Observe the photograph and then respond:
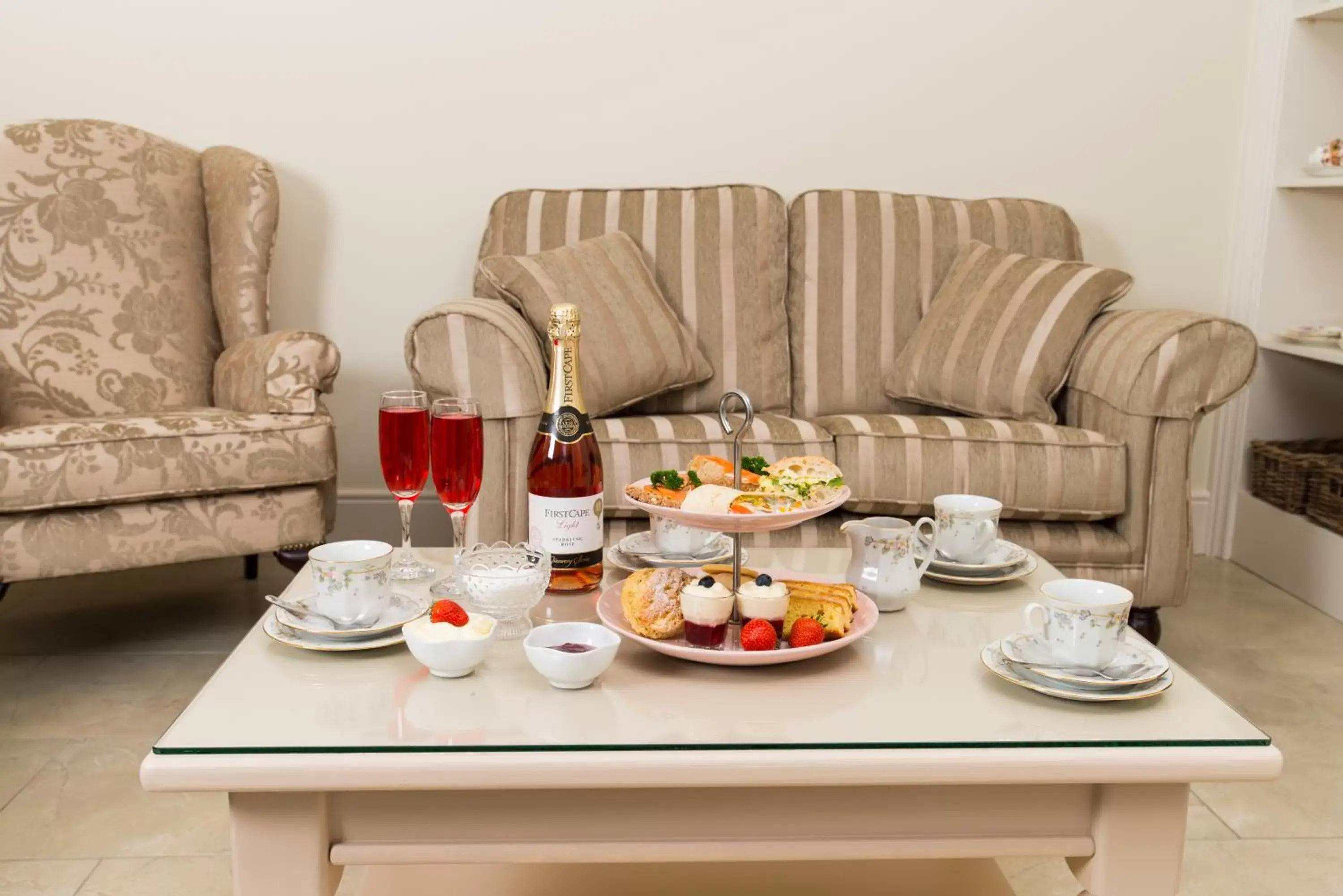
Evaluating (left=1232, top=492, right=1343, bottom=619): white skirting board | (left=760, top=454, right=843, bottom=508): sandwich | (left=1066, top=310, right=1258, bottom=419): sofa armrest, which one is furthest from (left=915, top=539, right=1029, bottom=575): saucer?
(left=1232, top=492, right=1343, bottom=619): white skirting board

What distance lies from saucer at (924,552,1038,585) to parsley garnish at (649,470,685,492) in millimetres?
396

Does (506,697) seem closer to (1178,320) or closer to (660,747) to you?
(660,747)

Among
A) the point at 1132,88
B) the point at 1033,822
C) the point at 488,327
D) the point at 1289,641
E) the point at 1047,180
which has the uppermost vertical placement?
the point at 1132,88

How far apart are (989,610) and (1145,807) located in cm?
39

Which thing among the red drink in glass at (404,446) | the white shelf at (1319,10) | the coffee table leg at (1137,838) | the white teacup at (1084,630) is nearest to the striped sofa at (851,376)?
the red drink in glass at (404,446)

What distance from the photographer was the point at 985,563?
61.2 inches

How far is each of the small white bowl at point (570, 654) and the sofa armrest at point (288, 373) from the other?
1.36m

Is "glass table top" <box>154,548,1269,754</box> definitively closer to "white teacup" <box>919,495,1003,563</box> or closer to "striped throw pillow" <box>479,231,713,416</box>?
"white teacup" <box>919,495,1003,563</box>

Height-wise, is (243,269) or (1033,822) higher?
(243,269)

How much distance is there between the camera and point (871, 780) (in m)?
1.02

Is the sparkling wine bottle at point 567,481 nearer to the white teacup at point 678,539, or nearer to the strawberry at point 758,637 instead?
the white teacup at point 678,539

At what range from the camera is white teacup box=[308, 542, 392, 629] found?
1.27m

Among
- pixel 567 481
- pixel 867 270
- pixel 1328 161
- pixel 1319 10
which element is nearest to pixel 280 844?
pixel 567 481

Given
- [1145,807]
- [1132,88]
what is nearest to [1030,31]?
[1132,88]
